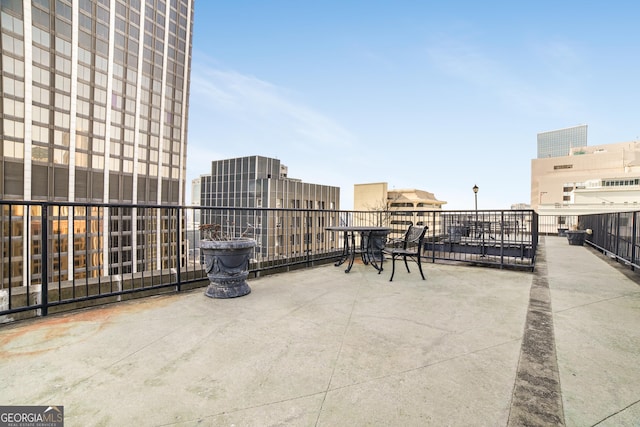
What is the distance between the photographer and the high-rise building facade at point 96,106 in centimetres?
3712

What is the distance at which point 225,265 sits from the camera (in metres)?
3.84

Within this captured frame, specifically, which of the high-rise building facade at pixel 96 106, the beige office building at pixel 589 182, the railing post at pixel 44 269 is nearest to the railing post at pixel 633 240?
the railing post at pixel 44 269

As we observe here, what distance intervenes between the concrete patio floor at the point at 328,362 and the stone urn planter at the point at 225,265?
0.69ft

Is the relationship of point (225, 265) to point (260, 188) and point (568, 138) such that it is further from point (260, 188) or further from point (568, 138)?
point (568, 138)

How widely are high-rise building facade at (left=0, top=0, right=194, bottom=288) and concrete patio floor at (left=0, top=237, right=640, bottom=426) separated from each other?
3439cm

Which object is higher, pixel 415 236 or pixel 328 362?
pixel 415 236

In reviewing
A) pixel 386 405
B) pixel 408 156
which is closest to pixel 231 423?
pixel 386 405

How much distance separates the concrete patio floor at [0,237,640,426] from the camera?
1.57 meters

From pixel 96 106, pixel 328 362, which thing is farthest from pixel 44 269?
pixel 96 106

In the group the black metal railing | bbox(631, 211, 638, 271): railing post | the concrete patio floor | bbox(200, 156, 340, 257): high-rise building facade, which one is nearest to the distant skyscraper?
bbox(200, 156, 340, 257): high-rise building facade

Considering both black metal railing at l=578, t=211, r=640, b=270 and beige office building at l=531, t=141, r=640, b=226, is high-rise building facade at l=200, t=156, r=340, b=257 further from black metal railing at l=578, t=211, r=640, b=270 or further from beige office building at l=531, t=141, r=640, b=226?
black metal railing at l=578, t=211, r=640, b=270

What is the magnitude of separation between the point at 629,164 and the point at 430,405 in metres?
87.8

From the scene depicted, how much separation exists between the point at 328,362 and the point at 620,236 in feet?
31.8

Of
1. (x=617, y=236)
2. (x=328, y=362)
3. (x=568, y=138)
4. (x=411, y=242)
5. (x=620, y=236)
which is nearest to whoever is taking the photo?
(x=328, y=362)
